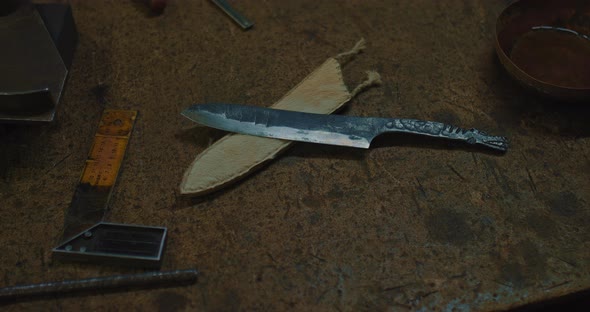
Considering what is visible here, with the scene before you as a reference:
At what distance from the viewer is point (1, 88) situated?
128 cm

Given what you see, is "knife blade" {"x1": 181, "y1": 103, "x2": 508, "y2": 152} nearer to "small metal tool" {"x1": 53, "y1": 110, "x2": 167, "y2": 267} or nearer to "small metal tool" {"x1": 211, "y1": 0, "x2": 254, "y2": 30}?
"small metal tool" {"x1": 53, "y1": 110, "x2": 167, "y2": 267}

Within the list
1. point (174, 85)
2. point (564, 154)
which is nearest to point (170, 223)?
point (174, 85)

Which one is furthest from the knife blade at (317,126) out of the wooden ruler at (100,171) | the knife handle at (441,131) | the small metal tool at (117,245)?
the small metal tool at (117,245)

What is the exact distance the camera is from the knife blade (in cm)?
129

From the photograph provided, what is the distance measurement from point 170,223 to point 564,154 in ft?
3.31

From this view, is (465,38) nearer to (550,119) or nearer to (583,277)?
(550,119)

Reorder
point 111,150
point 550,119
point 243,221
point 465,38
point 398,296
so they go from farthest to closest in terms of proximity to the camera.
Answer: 1. point 465,38
2. point 550,119
3. point 111,150
4. point 243,221
5. point 398,296

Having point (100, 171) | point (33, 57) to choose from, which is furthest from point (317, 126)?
point (33, 57)

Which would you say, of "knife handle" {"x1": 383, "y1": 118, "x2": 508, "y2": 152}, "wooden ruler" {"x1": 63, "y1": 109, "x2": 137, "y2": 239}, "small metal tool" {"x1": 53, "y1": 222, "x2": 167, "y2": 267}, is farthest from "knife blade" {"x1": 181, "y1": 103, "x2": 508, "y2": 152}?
"small metal tool" {"x1": 53, "y1": 222, "x2": 167, "y2": 267}

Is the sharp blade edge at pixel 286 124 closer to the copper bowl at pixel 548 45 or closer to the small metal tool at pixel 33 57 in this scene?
the small metal tool at pixel 33 57

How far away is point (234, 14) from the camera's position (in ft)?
5.40

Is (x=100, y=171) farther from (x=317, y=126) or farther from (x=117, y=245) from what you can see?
(x=317, y=126)

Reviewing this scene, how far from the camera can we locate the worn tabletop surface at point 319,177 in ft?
3.68

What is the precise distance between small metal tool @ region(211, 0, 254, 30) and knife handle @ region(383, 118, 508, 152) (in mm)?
575
